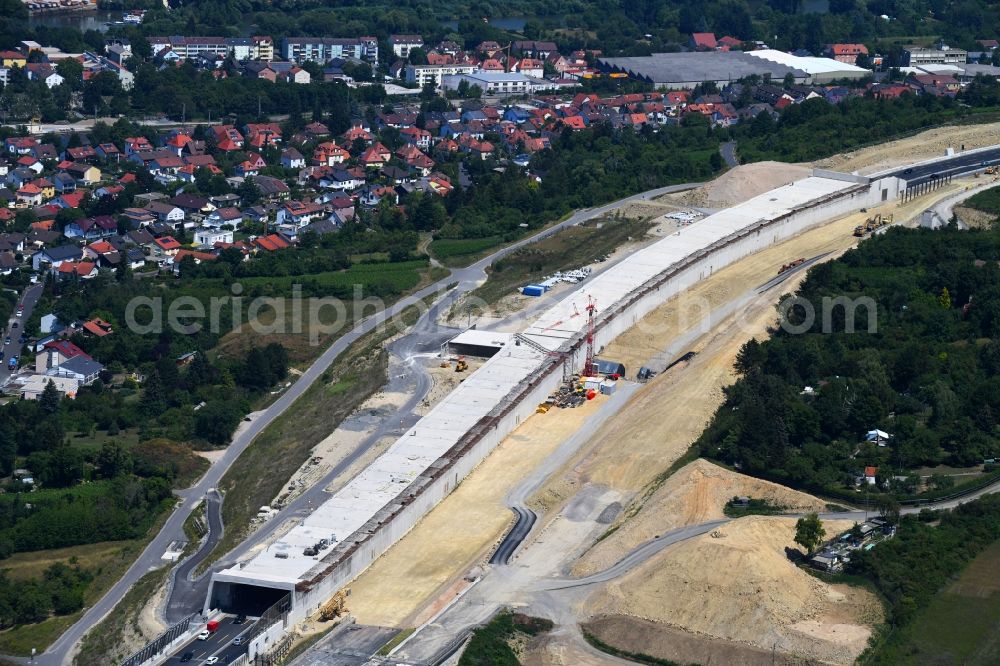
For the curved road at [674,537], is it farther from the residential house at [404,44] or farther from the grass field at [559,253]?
the residential house at [404,44]

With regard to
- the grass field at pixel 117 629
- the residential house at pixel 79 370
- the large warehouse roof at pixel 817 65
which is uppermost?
the large warehouse roof at pixel 817 65

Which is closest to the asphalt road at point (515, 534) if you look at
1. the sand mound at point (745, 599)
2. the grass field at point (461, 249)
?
the sand mound at point (745, 599)

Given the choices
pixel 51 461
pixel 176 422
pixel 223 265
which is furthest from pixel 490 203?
pixel 51 461

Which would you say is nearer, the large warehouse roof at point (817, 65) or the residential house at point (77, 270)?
the residential house at point (77, 270)

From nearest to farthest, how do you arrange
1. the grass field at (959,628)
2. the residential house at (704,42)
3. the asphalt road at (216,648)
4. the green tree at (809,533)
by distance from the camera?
the grass field at (959,628)
the asphalt road at (216,648)
the green tree at (809,533)
the residential house at (704,42)

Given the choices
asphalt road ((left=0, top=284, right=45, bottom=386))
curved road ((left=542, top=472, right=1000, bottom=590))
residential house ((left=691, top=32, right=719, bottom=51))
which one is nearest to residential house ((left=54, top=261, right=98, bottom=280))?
asphalt road ((left=0, top=284, right=45, bottom=386))

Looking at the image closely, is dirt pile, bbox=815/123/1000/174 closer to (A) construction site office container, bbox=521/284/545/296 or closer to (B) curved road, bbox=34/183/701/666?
(B) curved road, bbox=34/183/701/666
